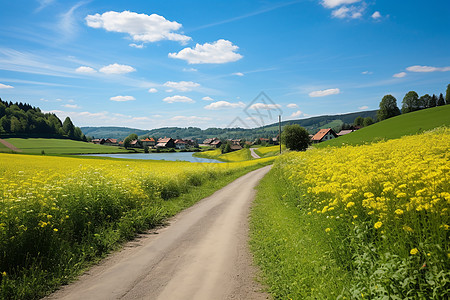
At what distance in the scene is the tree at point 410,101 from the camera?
336 feet

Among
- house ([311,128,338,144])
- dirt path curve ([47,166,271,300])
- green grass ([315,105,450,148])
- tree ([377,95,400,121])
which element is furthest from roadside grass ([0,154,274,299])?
tree ([377,95,400,121])

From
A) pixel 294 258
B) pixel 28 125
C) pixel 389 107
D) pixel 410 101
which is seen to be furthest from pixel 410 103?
pixel 28 125

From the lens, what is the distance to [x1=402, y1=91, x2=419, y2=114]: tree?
102 m

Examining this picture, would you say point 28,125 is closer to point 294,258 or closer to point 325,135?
point 325,135

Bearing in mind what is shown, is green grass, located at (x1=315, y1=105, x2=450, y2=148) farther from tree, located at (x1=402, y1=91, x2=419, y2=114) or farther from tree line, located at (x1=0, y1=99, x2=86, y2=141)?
tree line, located at (x1=0, y1=99, x2=86, y2=141)

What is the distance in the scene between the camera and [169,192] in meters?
17.8

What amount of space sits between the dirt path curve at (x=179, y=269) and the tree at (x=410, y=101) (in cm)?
12006

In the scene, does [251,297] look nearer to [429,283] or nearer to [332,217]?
[332,217]

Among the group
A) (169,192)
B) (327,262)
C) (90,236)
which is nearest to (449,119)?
(169,192)

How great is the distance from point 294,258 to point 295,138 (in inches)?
2628

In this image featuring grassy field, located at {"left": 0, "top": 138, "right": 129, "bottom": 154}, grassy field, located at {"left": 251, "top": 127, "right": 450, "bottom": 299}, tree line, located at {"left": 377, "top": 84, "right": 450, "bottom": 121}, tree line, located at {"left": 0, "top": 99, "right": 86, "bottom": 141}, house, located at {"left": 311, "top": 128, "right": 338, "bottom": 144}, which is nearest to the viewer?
A: grassy field, located at {"left": 251, "top": 127, "right": 450, "bottom": 299}

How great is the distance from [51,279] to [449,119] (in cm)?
5652

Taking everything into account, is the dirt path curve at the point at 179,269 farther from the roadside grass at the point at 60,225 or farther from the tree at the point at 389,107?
the tree at the point at 389,107

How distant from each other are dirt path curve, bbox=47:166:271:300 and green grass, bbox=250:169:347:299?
1.49 ft
